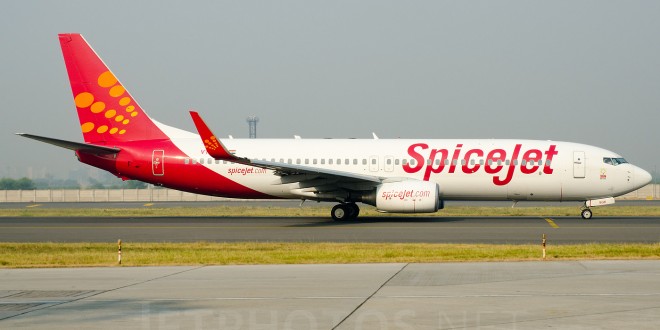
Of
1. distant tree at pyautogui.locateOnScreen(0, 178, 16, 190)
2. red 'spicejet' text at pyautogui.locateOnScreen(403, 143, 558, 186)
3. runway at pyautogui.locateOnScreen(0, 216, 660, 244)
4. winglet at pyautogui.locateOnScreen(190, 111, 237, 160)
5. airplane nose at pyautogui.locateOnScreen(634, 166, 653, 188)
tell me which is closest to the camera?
runway at pyautogui.locateOnScreen(0, 216, 660, 244)

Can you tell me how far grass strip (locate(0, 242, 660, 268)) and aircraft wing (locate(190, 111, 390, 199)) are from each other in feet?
24.7

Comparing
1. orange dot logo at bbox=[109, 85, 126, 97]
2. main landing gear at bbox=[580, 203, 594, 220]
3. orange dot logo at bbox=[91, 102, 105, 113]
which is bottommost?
main landing gear at bbox=[580, 203, 594, 220]

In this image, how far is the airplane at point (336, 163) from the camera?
1448 inches

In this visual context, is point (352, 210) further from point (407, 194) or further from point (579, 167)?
point (579, 167)

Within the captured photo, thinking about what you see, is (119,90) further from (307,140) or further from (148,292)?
(148,292)

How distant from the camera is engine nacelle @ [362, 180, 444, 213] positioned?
3462cm

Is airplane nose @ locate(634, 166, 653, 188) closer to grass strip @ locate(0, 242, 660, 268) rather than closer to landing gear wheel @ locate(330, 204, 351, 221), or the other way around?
landing gear wheel @ locate(330, 204, 351, 221)

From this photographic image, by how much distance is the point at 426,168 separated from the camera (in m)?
37.1

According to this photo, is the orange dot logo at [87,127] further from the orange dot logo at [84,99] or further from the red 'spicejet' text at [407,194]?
the red 'spicejet' text at [407,194]

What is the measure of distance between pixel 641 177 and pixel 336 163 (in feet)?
43.3

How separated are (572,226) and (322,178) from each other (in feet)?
33.6

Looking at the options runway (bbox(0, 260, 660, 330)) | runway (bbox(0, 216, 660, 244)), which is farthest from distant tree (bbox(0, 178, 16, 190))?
runway (bbox(0, 260, 660, 330))

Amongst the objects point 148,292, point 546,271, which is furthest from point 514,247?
point 148,292

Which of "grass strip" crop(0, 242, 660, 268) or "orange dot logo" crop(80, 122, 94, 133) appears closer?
"grass strip" crop(0, 242, 660, 268)
